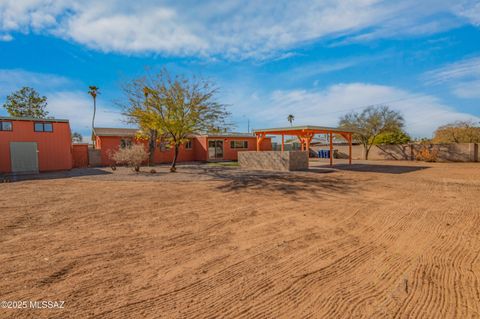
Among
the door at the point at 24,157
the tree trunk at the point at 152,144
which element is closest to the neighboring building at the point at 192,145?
the tree trunk at the point at 152,144

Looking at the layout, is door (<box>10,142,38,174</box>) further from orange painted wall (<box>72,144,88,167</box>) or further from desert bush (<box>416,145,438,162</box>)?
desert bush (<box>416,145,438,162</box>)

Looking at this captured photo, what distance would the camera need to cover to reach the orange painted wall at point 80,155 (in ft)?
64.0

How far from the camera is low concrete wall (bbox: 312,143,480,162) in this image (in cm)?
2065

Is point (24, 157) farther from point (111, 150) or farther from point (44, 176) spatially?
point (111, 150)

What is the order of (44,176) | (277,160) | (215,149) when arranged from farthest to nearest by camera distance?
(215,149) < (277,160) < (44,176)

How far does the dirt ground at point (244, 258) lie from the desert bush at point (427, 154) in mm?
A: 18579

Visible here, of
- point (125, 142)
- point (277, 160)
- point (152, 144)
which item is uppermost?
point (125, 142)

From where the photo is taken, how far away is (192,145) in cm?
2605

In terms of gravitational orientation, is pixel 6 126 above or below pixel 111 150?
above

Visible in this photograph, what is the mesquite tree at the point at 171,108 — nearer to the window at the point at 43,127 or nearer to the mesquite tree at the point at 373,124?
the window at the point at 43,127

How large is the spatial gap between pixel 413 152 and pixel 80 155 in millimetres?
30424

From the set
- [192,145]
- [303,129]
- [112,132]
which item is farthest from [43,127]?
[303,129]

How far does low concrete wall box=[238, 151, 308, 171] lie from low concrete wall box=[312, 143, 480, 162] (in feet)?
47.1

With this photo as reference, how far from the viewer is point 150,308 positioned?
2.41m
